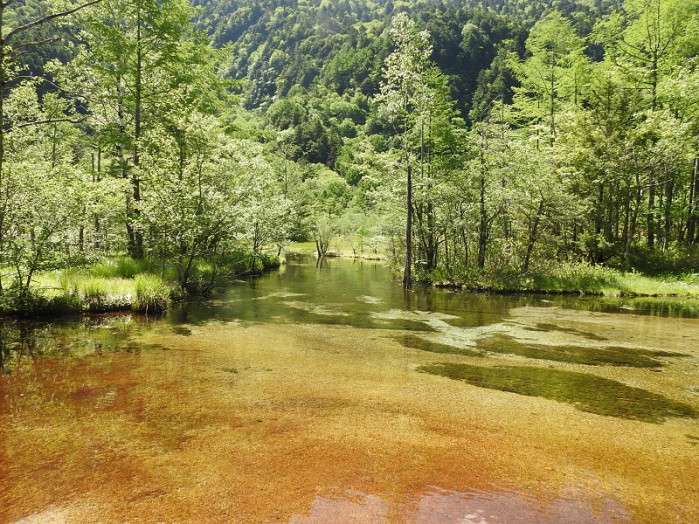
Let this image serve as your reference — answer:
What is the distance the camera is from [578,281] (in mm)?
17062

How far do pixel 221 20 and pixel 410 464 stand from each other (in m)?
223

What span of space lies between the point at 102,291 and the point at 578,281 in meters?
17.6

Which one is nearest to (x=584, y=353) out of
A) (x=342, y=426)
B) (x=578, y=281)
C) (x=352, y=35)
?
(x=342, y=426)

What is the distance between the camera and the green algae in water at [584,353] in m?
7.07

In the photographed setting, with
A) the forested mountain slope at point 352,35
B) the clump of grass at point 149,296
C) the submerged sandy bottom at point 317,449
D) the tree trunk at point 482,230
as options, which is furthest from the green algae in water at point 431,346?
the forested mountain slope at point 352,35

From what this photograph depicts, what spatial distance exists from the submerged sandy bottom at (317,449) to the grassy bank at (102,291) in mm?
4032

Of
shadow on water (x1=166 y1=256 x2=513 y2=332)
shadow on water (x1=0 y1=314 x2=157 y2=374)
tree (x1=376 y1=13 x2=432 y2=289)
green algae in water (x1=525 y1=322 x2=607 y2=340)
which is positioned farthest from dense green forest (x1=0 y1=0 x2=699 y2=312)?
green algae in water (x1=525 y1=322 x2=607 y2=340)

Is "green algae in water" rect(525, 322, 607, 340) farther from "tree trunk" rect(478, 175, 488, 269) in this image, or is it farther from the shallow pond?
"tree trunk" rect(478, 175, 488, 269)

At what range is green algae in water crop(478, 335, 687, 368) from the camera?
23.2ft

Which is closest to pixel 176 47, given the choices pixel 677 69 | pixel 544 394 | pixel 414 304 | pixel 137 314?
pixel 137 314

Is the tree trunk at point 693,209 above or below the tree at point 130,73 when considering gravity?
below

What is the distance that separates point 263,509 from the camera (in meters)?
2.87

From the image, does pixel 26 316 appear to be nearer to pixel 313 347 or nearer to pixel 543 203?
pixel 313 347

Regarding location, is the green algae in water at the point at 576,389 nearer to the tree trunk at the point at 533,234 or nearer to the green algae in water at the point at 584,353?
the green algae in water at the point at 584,353
